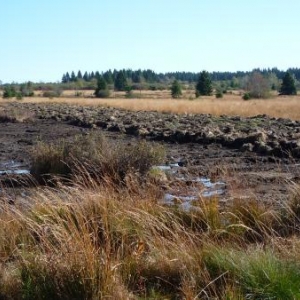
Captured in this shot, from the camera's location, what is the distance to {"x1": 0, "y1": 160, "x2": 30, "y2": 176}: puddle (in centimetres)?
1585

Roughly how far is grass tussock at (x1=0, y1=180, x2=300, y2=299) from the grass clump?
5.07 metres

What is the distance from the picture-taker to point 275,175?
14297mm

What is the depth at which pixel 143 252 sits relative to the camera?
20.2 ft

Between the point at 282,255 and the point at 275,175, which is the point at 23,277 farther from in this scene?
the point at 275,175

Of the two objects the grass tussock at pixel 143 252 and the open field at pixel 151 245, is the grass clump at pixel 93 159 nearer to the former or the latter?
the open field at pixel 151 245

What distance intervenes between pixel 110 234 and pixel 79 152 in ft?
23.3

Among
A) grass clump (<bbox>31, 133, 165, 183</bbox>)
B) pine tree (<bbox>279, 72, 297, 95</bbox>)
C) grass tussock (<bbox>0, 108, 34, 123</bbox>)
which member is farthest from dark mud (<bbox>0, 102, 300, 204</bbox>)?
pine tree (<bbox>279, 72, 297, 95</bbox>)

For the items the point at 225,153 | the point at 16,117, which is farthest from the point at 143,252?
the point at 16,117

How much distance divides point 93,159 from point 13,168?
4588mm

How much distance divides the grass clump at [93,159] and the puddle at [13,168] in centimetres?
142

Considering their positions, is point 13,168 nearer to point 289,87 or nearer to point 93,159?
point 93,159

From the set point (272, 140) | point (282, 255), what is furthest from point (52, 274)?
point (272, 140)

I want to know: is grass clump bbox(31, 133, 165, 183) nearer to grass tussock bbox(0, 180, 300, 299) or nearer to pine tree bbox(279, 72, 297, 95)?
grass tussock bbox(0, 180, 300, 299)

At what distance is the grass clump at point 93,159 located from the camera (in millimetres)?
12898
